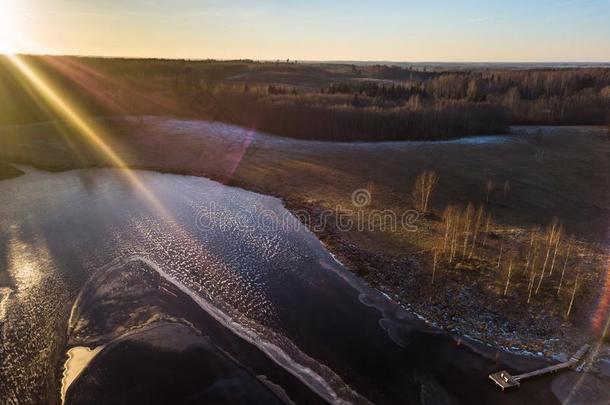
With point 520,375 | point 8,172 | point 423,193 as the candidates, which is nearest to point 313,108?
point 423,193

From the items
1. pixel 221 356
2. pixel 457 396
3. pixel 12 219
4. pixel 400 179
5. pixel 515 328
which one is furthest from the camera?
pixel 400 179

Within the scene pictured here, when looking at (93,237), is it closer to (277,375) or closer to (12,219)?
(12,219)

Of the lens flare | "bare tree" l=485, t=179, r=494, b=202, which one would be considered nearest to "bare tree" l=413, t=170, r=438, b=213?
"bare tree" l=485, t=179, r=494, b=202

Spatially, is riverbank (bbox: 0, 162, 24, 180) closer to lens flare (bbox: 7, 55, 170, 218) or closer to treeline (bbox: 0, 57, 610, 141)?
lens flare (bbox: 7, 55, 170, 218)

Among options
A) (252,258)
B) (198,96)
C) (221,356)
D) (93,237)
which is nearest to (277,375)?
(221,356)

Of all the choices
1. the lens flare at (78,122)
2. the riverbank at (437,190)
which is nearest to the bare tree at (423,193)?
the riverbank at (437,190)

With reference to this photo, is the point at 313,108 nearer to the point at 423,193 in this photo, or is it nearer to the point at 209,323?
the point at 423,193
